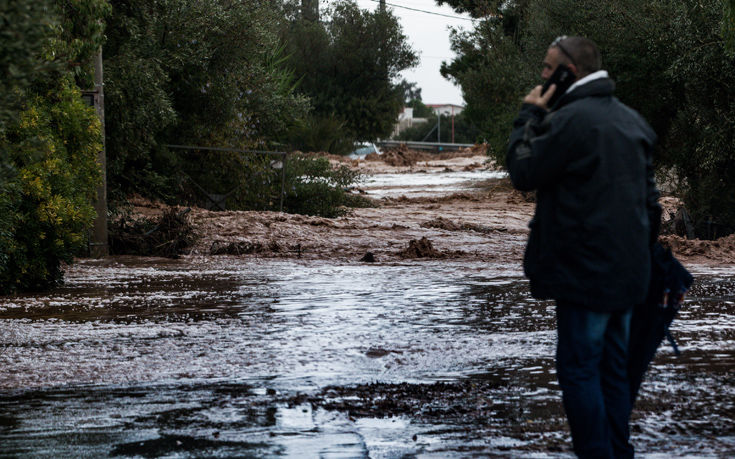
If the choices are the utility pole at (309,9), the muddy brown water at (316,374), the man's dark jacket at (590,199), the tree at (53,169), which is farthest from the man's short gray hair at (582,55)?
the utility pole at (309,9)

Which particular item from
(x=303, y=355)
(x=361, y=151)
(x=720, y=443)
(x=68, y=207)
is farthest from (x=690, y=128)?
(x=361, y=151)

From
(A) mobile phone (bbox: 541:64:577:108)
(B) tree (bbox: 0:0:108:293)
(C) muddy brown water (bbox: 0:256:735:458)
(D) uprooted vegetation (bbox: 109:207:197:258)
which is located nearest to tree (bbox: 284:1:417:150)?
(D) uprooted vegetation (bbox: 109:207:197:258)

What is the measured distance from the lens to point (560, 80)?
14.5ft

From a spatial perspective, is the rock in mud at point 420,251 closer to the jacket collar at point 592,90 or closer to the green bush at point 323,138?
the jacket collar at point 592,90

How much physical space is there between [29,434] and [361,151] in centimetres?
4649

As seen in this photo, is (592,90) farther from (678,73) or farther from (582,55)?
(678,73)

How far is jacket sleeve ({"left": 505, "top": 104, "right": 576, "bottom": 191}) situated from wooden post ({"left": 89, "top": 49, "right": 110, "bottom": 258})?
Result: 409 inches

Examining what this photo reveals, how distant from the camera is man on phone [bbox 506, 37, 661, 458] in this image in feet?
13.5

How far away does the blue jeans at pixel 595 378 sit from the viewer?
420 cm

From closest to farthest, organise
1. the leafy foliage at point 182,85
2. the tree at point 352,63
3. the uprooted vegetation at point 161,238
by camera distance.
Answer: the uprooted vegetation at point 161,238, the leafy foliage at point 182,85, the tree at point 352,63

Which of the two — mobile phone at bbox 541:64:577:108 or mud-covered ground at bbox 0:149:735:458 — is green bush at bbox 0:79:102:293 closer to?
mud-covered ground at bbox 0:149:735:458

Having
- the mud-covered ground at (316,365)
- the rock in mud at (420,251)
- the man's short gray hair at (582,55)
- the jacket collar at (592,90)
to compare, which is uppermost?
the man's short gray hair at (582,55)

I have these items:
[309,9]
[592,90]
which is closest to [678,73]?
[592,90]

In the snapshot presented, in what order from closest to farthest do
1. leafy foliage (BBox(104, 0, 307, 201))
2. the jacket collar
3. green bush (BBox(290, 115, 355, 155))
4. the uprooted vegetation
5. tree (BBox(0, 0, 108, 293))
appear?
the jacket collar, tree (BBox(0, 0, 108, 293)), the uprooted vegetation, leafy foliage (BBox(104, 0, 307, 201)), green bush (BBox(290, 115, 355, 155))
